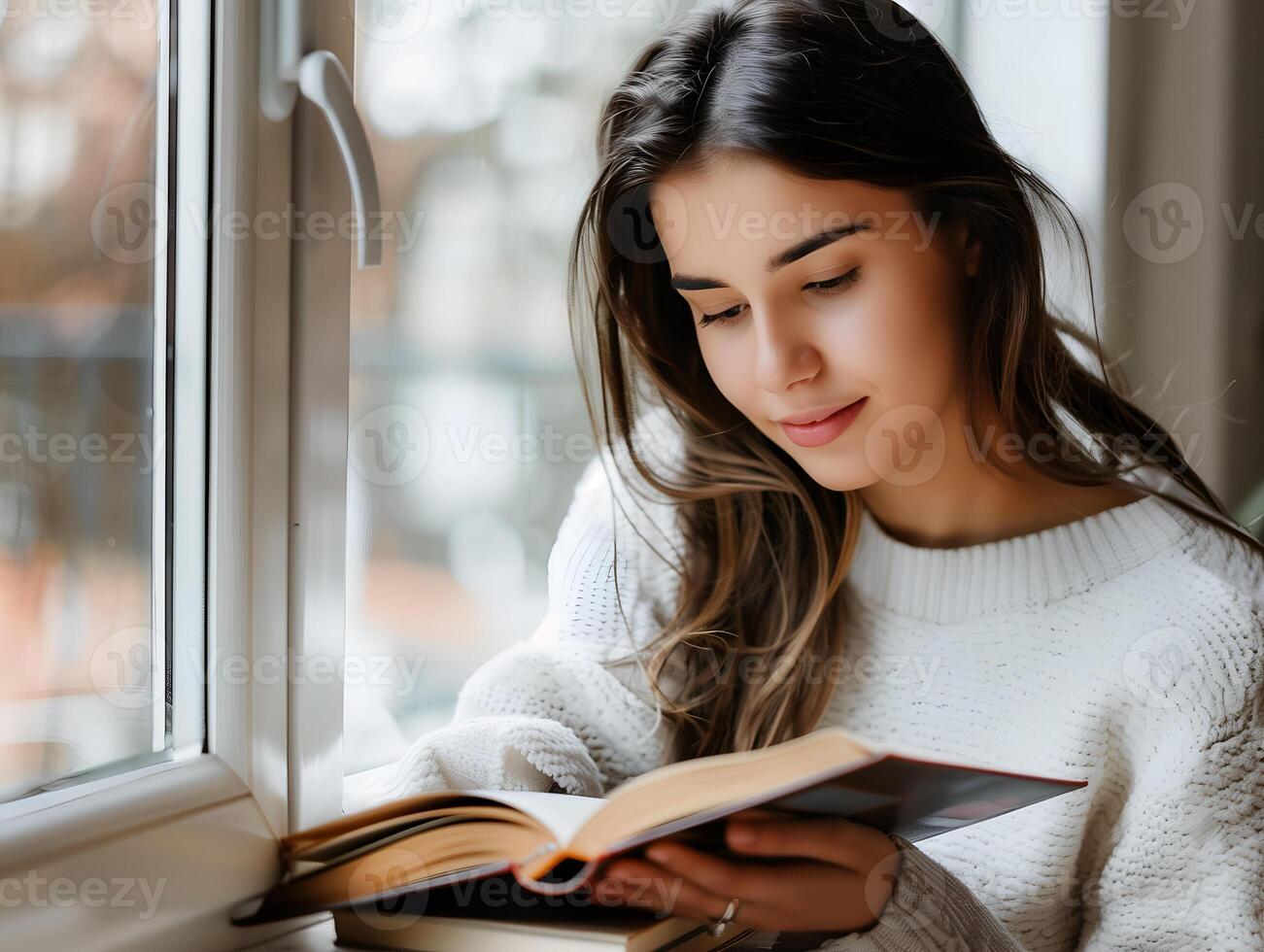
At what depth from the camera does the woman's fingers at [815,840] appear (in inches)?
22.3

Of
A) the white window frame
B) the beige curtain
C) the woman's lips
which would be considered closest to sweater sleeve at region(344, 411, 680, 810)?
the white window frame

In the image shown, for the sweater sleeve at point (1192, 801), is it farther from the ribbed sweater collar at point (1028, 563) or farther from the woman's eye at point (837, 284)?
the woman's eye at point (837, 284)

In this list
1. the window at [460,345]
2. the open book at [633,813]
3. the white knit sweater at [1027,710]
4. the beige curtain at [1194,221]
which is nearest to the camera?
the open book at [633,813]

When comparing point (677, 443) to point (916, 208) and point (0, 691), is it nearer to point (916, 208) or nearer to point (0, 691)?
point (916, 208)

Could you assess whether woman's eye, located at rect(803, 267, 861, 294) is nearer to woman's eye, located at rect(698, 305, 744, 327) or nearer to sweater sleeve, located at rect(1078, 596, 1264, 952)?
woman's eye, located at rect(698, 305, 744, 327)

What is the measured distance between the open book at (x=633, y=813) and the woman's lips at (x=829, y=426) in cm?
31

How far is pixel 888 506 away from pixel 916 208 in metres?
0.30

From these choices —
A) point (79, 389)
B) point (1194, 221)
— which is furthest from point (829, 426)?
point (1194, 221)

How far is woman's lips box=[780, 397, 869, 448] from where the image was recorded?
2.85 feet

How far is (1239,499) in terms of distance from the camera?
1.53m

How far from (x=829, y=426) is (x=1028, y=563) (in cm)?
22

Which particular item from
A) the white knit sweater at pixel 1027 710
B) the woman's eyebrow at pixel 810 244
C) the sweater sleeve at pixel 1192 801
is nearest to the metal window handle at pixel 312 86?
the woman's eyebrow at pixel 810 244

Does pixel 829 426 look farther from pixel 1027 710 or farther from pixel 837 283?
pixel 1027 710

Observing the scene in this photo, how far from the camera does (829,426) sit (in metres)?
0.87
